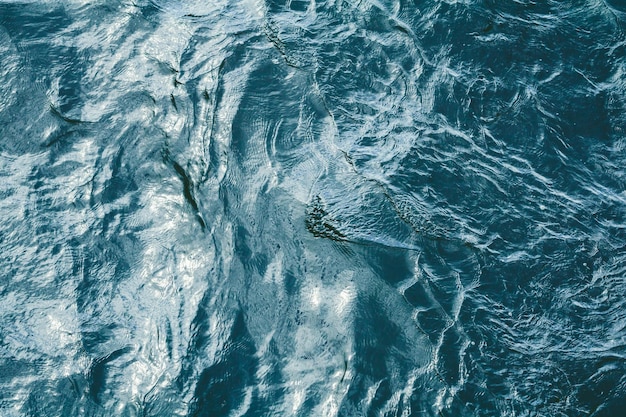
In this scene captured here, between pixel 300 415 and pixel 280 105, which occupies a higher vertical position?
pixel 280 105

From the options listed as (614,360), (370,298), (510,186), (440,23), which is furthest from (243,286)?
(440,23)

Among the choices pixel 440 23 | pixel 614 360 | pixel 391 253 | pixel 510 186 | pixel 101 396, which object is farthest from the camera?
pixel 440 23

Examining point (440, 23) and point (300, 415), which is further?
point (440, 23)

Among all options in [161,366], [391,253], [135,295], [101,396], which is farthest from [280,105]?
[101,396]

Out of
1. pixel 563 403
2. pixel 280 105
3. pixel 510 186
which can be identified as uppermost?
pixel 280 105

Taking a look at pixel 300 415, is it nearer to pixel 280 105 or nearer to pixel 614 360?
pixel 614 360

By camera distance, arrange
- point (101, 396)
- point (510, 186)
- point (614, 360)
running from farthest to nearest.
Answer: point (510, 186), point (614, 360), point (101, 396)
